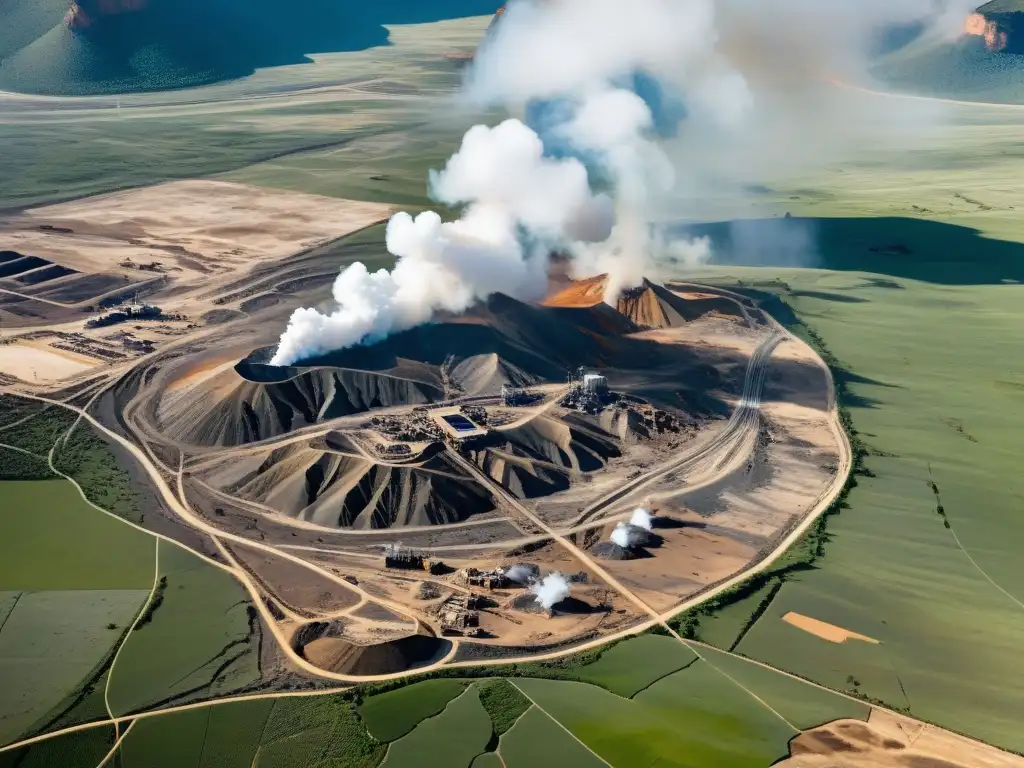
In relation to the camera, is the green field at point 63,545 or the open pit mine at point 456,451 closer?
the open pit mine at point 456,451

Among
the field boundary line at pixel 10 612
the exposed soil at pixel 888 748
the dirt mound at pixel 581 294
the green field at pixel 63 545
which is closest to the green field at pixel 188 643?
the green field at pixel 63 545

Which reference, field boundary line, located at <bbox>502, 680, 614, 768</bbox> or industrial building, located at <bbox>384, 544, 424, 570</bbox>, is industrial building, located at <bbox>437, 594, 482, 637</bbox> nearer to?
industrial building, located at <bbox>384, 544, 424, 570</bbox>

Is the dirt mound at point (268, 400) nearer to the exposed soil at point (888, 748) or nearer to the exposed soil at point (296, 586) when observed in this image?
the exposed soil at point (296, 586)

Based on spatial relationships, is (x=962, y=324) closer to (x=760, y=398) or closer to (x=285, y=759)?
(x=760, y=398)

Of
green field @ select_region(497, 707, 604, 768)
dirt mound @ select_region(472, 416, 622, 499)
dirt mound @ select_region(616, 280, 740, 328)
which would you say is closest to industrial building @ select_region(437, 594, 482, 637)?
green field @ select_region(497, 707, 604, 768)

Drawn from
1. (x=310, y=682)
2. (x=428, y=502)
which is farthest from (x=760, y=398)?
(x=310, y=682)

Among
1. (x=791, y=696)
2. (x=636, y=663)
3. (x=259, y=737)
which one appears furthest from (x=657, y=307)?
(x=259, y=737)
